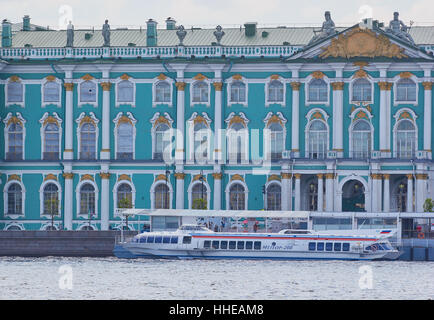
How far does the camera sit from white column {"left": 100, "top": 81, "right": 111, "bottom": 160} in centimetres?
10900

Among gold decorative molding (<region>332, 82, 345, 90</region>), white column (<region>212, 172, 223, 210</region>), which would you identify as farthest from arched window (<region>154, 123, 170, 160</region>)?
gold decorative molding (<region>332, 82, 345, 90</region>)

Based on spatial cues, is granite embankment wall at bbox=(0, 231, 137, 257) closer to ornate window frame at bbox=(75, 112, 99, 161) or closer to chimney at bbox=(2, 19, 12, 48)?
ornate window frame at bbox=(75, 112, 99, 161)

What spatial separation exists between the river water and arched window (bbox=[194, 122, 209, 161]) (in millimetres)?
18117

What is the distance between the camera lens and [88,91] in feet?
361

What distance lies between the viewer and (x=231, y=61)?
108 meters

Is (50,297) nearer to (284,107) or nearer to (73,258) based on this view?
(73,258)

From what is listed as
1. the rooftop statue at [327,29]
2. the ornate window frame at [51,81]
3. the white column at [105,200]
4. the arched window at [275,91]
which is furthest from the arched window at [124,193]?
the rooftop statue at [327,29]

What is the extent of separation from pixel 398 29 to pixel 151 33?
18597 mm

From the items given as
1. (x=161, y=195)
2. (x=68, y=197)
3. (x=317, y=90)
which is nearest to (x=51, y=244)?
(x=68, y=197)

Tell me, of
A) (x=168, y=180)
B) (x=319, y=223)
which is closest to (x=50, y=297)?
(x=319, y=223)

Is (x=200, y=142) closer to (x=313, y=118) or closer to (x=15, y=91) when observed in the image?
(x=313, y=118)

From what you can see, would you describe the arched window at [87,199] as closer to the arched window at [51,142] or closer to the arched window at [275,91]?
the arched window at [51,142]

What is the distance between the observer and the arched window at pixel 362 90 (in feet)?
350

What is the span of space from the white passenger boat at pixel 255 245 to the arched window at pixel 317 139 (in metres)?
14.5
